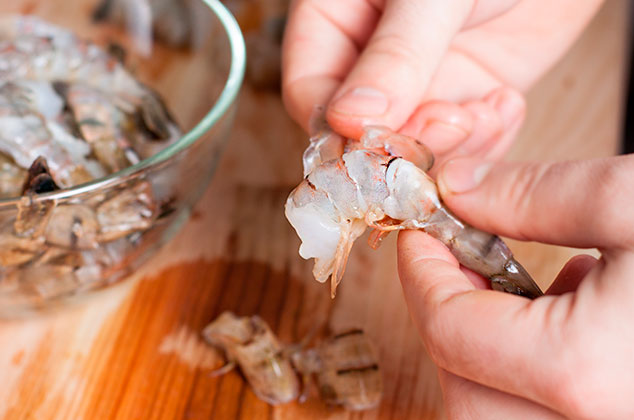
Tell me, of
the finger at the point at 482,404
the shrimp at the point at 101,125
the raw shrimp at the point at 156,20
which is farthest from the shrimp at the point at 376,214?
the raw shrimp at the point at 156,20

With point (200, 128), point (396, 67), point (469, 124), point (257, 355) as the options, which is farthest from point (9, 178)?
point (469, 124)

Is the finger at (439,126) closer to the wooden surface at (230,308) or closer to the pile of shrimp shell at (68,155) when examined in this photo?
the wooden surface at (230,308)

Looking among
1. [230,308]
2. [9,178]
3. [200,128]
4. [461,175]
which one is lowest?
[230,308]

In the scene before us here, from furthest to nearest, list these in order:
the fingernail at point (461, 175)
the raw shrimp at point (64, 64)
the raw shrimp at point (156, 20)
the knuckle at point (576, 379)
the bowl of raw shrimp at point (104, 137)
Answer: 1. the raw shrimp at point (156, 20)
2. the raw shrimp at point (64, 64)
3. the bowl of raw shrimp at point (104, 137)
4. the fingernail at point (461, 175)
5. the knuckle at point (576, 379)

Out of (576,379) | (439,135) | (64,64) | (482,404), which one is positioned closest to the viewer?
(576,379)

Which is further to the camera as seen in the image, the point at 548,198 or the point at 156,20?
the point at 156,20

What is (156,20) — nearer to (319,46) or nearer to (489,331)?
(319,46)

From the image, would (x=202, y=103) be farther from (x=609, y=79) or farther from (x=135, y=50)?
(x=609, y=79)
